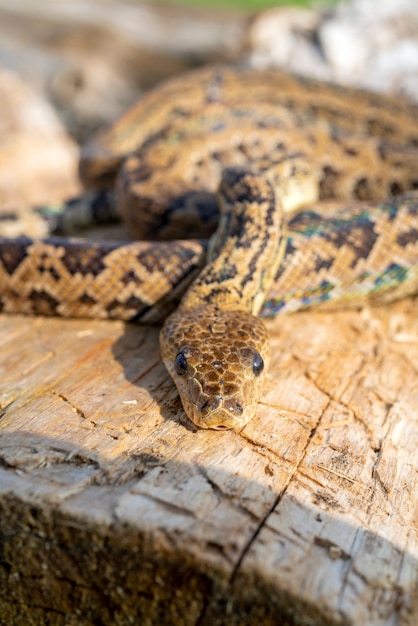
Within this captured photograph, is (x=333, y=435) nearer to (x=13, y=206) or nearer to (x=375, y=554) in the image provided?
(x=375, y=554)

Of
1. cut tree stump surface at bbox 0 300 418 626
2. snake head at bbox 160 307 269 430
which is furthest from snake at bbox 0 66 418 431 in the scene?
cut tree stump surface at bbox 0 300 418 626

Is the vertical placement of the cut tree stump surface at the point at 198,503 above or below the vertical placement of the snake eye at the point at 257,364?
below

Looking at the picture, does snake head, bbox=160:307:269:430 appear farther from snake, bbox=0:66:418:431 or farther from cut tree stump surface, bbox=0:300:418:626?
cut tree stump surface, bbox=0:300:418:626

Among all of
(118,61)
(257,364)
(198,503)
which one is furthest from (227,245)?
(118,61)

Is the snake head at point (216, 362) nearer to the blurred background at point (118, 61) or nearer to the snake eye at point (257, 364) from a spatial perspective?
the snake eye at point (257, 364)

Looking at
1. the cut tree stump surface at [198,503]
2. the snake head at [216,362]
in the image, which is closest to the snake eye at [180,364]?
the snake head at [216,362]

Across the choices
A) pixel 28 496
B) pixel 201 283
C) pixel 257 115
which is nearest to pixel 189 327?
pixel 201 283

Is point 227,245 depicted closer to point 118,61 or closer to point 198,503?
point 198,503
